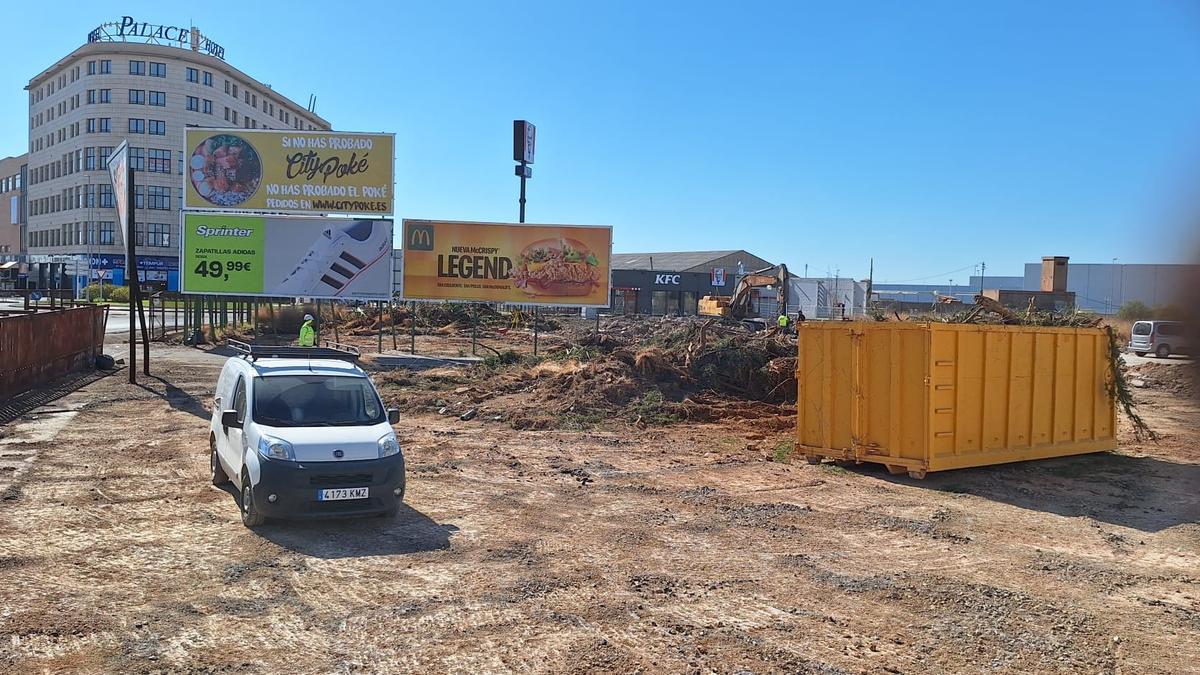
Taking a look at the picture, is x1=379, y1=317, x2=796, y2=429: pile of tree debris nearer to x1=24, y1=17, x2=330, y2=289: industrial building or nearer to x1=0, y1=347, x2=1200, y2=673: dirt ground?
x1=0, y1=347, x2=1200, y2=673: dirt ground

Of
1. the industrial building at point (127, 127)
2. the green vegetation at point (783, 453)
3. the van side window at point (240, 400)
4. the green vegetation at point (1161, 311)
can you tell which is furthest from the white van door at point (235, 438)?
the industrial building at point (127, 127)

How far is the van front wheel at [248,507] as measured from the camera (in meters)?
8.69

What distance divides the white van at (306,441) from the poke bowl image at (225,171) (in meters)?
23.1

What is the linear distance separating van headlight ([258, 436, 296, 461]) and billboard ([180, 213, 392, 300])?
71.2ft

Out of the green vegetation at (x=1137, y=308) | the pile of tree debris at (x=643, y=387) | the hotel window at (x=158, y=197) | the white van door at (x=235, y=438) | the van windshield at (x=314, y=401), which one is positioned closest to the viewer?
the green vegetation at (x=1137, y=308)

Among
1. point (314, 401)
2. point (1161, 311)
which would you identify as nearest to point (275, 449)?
point (314, 401)

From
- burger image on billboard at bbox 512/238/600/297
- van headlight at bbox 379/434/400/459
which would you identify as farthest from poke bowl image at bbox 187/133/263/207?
van headlight at bbox 379/434/400/459

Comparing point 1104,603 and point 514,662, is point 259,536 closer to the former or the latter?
point 514,662

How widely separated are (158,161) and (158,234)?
6.93 meters

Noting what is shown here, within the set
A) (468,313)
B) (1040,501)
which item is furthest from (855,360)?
(468,313)

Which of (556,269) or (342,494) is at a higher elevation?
(556,269)

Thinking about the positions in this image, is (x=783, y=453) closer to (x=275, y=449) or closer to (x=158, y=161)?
(x=275, y=449)

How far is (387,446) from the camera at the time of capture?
9.05 metres

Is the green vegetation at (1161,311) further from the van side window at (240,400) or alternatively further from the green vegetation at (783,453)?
the green vegetation at (783,453)
